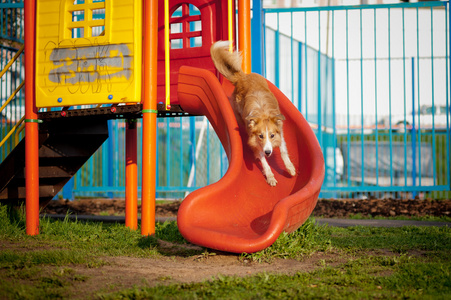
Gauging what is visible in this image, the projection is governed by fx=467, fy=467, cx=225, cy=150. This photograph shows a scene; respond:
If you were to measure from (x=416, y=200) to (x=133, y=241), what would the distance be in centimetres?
637

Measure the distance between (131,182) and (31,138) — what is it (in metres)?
1.53

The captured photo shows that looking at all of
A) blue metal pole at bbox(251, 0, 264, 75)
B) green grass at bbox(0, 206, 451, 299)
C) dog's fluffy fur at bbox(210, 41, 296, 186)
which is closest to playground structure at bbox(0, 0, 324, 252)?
dog's fluffy fur at bbox(210, 41, 296, 186)

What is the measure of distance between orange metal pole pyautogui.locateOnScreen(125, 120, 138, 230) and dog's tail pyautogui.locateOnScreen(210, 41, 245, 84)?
6.03 ft

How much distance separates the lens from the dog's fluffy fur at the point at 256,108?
5.25m

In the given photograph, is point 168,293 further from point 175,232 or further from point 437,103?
point 437,103

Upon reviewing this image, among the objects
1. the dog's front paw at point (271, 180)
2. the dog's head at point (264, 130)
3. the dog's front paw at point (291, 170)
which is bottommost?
the dog's front paw at point (271, 180)

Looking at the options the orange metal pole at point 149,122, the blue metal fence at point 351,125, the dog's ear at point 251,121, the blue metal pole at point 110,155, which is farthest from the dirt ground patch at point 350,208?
the dog's ear at point 251,121

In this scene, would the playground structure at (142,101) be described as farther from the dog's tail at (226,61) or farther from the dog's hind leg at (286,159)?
the dog's tail at (226,61)

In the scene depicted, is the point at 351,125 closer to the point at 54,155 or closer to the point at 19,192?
the point at 54,155

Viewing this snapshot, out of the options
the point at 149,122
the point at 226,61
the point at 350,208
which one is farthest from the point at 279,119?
the point at 350,208

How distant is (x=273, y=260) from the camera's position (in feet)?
13.8

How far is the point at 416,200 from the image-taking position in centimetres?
938

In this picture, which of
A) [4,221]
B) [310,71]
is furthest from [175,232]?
[310,71]

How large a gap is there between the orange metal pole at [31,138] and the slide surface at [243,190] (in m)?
1.98
